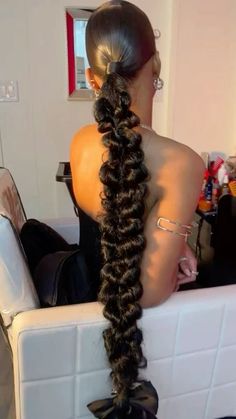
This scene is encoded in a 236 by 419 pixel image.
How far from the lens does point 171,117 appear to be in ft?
6.47

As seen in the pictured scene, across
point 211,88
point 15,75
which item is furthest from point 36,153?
point 211,88

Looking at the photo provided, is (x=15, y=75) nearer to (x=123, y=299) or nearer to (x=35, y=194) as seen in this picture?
(x=35, y=194)

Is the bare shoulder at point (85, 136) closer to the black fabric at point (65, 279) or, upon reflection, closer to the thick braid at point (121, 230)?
the thick braid at point (121, 230)

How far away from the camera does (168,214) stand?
0.77 m

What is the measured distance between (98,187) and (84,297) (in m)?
0.29

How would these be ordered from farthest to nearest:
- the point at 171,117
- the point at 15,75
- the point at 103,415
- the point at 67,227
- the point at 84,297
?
the point at 171,117, the point at 15,75, the point at 67,227, the point at 84,297, the point at 103,415

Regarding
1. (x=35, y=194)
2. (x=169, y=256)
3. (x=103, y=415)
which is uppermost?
(x=169, y=256)

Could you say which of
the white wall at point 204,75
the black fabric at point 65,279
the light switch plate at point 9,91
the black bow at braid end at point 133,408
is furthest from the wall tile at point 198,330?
the light switch plate at point 9,91

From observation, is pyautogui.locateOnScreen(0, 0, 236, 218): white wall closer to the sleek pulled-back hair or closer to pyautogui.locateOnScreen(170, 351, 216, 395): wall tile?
the sleek pulled-back hair

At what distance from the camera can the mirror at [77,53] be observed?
178 cm

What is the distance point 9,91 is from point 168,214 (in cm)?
142

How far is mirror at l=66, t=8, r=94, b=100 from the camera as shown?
5.84ft

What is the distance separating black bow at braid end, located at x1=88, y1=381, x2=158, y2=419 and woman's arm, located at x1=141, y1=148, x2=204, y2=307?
0.20 m

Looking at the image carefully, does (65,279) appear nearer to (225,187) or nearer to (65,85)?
(225,187)
